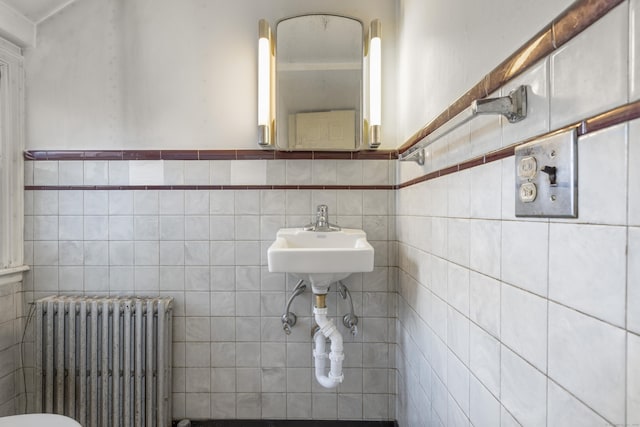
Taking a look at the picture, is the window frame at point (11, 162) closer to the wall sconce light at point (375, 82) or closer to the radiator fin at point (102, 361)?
the radiator fin at point (102, 361)

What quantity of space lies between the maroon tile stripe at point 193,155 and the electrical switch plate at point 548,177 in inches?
43.6

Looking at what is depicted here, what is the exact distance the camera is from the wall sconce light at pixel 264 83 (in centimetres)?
165

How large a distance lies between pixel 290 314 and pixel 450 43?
1395mm

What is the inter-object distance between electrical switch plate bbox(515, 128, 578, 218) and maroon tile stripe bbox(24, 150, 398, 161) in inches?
43.6

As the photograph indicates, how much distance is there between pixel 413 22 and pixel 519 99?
1.00 m

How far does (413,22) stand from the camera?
1441mm

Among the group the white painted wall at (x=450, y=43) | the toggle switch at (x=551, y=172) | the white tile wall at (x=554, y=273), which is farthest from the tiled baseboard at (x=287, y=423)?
the toggle switch at (x=551, y=172)

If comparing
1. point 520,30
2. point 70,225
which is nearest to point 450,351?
point 520,30

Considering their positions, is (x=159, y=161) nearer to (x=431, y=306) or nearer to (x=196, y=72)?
(x=196, y=72)

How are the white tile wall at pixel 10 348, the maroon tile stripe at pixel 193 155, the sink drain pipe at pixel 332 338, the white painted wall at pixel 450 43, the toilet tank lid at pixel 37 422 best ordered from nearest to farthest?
1. the white painted wall at pixel 450 43
2. the toilet tank lid at pixel 37 422
3. the sink drain pipe at pixel 332 338
4. the white tile wall at pixel 10 348
5. the maroon tile stripe at pixel 193 155

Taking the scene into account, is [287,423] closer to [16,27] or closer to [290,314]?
[290,314]

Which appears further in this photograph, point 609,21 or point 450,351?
point 450,351

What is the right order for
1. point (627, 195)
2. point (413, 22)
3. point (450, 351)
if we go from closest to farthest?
1. point (627, 195)
2. point (450, 351)
3. point (413, 22)

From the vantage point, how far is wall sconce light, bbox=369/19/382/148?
1.66 meters
